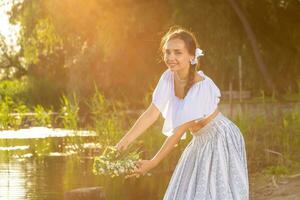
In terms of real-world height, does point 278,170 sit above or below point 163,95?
below

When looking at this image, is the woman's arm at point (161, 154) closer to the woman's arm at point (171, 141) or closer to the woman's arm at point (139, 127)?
the woman's arm at point (171, 141)

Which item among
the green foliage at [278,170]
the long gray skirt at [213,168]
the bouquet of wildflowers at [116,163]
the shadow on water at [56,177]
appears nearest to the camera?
the bouquet of wildflowers at [116,163]

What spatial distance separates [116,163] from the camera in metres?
Answer: 4.71

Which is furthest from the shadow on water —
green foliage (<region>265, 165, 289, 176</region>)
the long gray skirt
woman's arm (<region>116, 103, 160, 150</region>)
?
woman's arm (<region>116, 103, 160, 150</region>)

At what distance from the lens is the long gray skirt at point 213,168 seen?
16.2 ft

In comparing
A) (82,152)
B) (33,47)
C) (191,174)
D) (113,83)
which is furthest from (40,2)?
(191,174)

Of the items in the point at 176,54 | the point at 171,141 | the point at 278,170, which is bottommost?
the point at 278,170

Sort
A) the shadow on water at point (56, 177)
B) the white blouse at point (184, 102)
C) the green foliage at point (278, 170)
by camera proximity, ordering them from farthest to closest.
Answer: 1. the green foliage at point (278, 170)
2. the shadow on water at point (56, 177)
3. the white blouse at point (184, 102)

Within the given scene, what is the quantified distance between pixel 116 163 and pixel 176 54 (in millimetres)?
748

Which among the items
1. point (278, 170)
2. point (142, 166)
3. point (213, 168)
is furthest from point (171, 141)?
point (278, 170)

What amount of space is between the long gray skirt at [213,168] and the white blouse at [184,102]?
7.7 inches

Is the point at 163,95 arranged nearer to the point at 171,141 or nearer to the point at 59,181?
the point at 171,141

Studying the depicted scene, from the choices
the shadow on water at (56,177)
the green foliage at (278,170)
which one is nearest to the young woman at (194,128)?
the shadow on water at (56,177)

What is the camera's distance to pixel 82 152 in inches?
497
